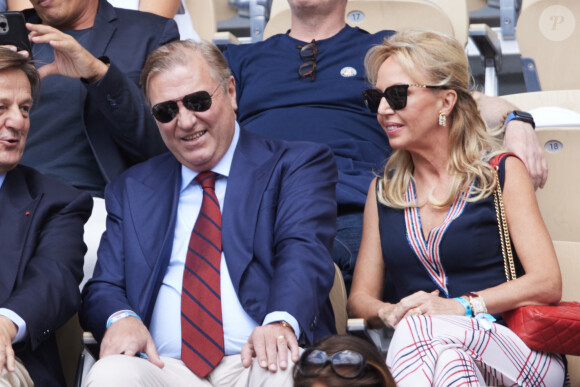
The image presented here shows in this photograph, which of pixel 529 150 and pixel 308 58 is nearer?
pixel 529 150

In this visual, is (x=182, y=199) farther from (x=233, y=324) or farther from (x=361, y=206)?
(x=361, y=206)

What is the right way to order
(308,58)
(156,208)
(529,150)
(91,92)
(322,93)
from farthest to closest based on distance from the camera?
(308,58)
(322,93)
(91,92)
(529,150)
(156,208)

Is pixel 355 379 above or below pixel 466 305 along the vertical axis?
above

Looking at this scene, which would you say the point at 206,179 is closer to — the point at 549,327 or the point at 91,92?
the point at 91,92

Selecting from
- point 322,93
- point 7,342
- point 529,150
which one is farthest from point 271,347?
point 322,93

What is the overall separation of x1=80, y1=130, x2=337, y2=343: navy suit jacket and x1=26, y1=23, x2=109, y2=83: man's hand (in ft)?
1.22

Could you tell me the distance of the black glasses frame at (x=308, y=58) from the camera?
3207 millimetres

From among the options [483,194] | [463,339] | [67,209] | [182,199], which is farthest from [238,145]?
[463,339]

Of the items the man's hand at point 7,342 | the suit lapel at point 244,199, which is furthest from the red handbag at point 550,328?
the man's hand at point 7,342

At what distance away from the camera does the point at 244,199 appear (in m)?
2.38

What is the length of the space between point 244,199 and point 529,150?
79 centimetres

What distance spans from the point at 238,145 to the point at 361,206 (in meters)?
0.49

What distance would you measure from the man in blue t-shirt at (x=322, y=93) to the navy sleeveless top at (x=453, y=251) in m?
0.34

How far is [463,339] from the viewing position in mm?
2045
